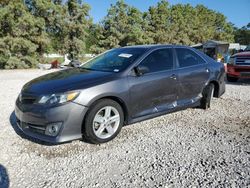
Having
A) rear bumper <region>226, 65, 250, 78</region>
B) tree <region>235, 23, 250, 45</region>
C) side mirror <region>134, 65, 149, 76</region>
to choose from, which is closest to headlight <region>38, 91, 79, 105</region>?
side mirror <region>134, 65, 149, 76</region>

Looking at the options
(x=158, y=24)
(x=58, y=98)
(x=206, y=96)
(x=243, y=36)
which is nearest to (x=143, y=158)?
(x=58, y=98)

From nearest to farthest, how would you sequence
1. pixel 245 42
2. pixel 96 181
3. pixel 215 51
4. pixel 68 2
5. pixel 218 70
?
pixel 96 181
pixel 218 70
pixel 68 2
pixel 215 51
pixel 245 42

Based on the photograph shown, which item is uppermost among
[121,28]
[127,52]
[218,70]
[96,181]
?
[121,28]

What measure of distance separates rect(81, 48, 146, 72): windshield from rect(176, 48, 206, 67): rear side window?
88 cm

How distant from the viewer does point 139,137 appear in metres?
4.35

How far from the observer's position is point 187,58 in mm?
5480

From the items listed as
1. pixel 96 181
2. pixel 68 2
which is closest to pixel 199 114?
pixel 96 181

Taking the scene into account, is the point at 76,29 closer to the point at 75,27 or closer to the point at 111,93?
the point at 75,27

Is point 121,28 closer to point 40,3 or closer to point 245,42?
point 40,3

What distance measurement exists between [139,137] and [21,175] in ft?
6.30

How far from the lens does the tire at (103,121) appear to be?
3.87 metres

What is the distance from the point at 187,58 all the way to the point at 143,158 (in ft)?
8.85

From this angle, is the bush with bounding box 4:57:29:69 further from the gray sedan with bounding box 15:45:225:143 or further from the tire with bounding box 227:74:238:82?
the gray sedan with bounding box 15:45:225:143

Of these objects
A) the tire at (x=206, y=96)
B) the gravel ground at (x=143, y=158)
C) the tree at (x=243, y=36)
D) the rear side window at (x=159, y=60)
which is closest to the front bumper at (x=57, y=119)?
the gravel ground at (x=143, y=158)
